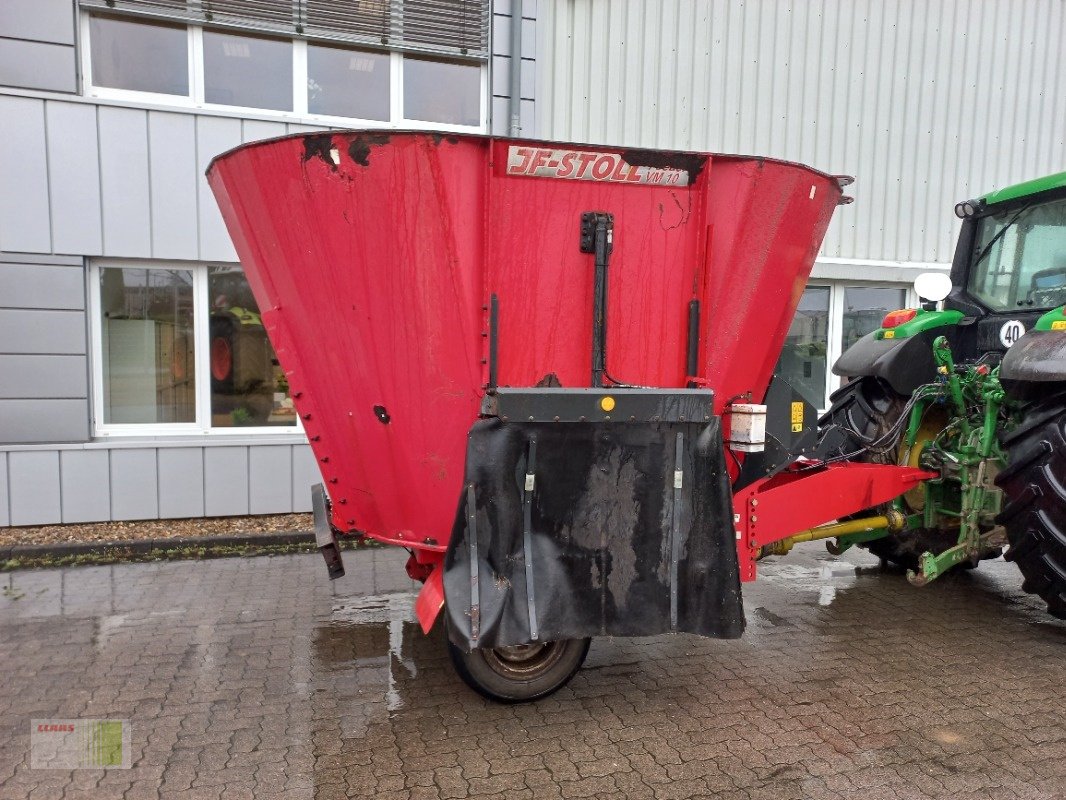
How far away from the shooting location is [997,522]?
12.2 feet

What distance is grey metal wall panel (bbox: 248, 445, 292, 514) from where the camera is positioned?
6.39 meters

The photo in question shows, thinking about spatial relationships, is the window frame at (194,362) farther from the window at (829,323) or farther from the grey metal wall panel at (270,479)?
the window at (829,323)

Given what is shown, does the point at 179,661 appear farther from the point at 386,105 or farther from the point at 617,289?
the point at 386,105

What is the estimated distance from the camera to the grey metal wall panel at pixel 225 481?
6.29 m

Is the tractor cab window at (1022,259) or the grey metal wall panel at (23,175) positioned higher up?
the grey metal wall panel at (23,175)

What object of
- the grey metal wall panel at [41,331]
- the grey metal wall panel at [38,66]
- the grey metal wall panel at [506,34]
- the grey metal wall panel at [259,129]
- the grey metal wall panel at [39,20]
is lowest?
the grey metal wall panel at [41,331]

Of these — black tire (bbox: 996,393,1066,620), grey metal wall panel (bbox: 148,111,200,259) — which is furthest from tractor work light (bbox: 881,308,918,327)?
grey metal wall panel (bbox: 148,111,200,259)

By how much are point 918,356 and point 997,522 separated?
1.18 meters

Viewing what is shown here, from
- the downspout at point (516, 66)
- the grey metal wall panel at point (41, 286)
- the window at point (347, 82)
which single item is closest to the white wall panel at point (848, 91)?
the downspout at point (516, 66)

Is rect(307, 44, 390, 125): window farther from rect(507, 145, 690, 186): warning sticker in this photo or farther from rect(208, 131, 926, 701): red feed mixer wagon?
rect(507, 145, 690, 186): warning sticker

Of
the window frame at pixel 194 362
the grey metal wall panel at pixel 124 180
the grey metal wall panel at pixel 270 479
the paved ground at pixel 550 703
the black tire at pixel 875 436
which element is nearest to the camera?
the paved ground at pixel 550 703

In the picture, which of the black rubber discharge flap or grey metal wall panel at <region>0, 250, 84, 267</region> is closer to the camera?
the black rubber discharge flap

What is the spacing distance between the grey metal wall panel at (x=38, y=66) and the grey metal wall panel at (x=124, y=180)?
0.34 meters

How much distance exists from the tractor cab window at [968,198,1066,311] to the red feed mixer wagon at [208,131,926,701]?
221 centimetres
